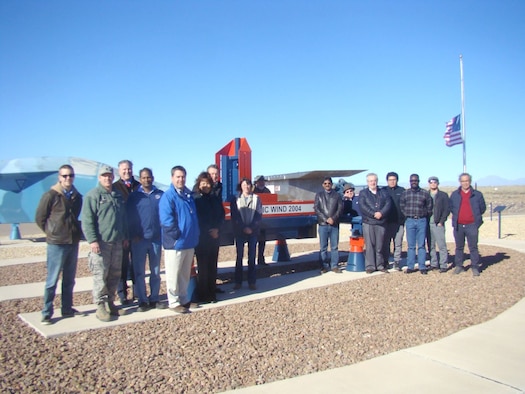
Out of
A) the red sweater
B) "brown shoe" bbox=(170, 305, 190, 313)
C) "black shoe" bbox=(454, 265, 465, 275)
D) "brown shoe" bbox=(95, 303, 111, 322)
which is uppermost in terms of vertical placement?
the red sweater

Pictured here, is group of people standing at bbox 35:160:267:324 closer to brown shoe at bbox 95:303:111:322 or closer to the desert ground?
brown shoe at bbox 95:303:111:322

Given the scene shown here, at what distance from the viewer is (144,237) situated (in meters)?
6.06

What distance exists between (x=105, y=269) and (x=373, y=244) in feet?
17.3

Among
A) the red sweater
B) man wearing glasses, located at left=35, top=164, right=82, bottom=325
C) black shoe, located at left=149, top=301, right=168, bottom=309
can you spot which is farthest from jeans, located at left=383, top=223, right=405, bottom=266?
man wearing glasses, located at left=35, top=164, right=82, bottom=325

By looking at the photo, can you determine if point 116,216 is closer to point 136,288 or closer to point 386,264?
point 136,288

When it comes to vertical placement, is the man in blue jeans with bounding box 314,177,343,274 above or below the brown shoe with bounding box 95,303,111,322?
above

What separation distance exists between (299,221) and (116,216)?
467cm

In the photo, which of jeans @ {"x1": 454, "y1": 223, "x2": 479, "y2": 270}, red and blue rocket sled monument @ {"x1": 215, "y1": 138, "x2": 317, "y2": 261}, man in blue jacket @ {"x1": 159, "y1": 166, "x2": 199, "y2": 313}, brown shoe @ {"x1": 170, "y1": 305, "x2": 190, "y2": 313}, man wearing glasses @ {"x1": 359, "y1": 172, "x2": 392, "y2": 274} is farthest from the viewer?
red and blue rocket sled monument @ {"x1": 215, "y1": 138, "x2": 317, "y2": 261}

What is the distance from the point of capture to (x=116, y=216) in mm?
5586

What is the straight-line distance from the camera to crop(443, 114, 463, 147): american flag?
21.6 metres

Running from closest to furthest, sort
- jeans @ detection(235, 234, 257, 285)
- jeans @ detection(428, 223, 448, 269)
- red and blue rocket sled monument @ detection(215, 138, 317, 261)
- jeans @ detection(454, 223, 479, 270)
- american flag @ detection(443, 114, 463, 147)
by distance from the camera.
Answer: jeans @ detection(235, 234, 257, 285) → jeans @ detection(454, 223, 479, 270) → jeans @ detection(428, 223, 448, 269) → red and blue rocket sled monument @ detection(215, 138, 317, 261) → american flag @ detection(443, 114, 463, 147)

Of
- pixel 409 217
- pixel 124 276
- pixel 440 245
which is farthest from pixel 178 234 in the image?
pixel 440 245

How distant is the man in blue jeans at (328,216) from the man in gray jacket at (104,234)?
421cm

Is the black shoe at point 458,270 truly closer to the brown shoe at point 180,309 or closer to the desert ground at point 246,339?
the desert ground at point 246,339
